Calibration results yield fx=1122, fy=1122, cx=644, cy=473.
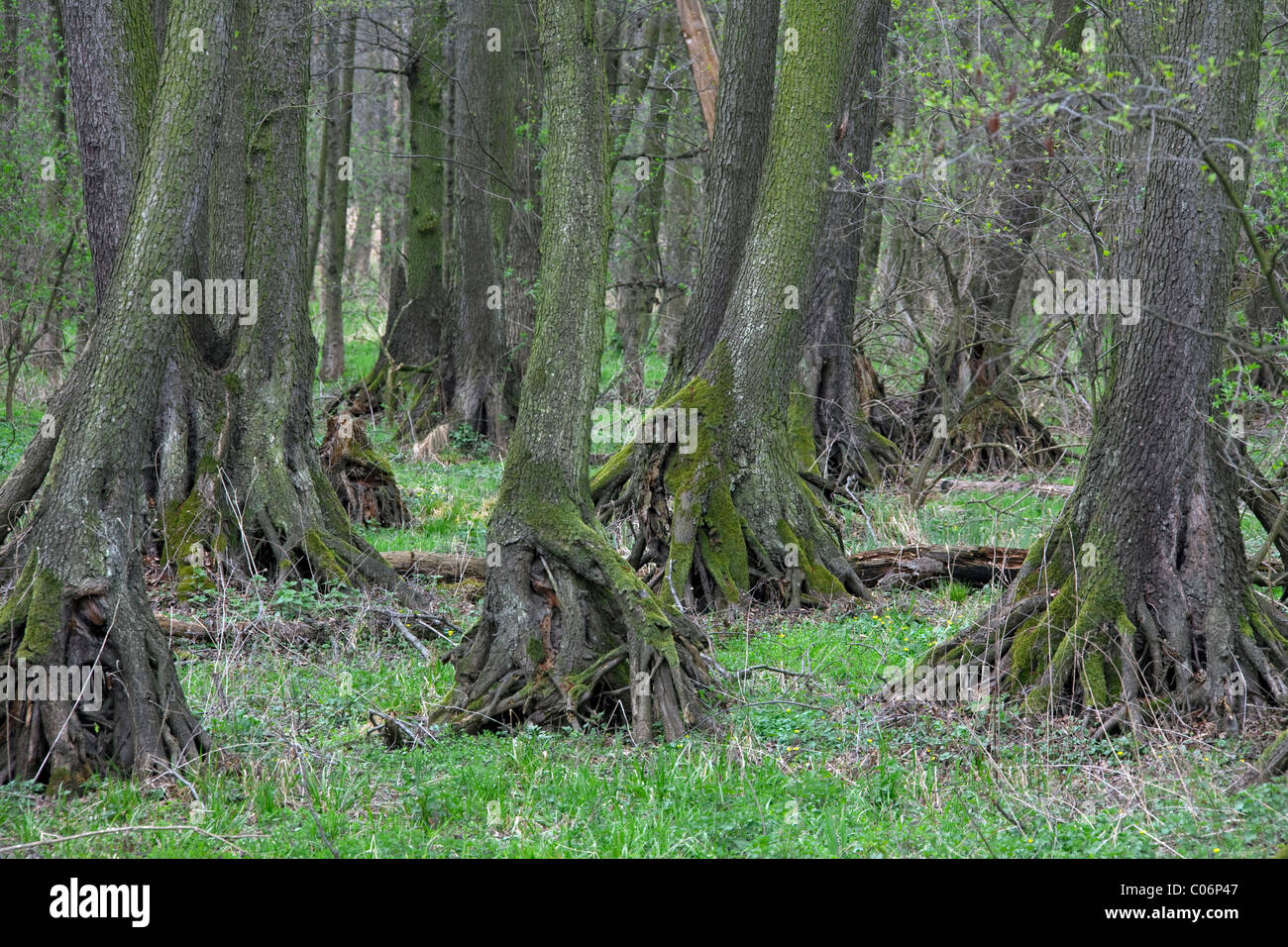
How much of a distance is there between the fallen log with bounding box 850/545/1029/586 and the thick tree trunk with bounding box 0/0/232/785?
5.89 m

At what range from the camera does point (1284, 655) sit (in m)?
6.10

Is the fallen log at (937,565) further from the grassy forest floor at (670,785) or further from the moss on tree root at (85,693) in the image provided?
the moss on tree root at (85,693)

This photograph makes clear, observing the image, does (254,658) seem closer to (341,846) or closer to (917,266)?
(341,846)

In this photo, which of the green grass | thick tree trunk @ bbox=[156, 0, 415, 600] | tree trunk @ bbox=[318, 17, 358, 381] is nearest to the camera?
the green grass

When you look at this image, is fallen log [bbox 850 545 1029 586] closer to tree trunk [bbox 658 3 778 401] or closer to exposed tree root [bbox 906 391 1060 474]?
tree trunk [bbox 658 3 778 401]

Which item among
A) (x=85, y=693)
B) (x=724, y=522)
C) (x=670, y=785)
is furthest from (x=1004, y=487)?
(x=85, y=693)

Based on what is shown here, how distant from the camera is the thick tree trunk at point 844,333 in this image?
1286 cm

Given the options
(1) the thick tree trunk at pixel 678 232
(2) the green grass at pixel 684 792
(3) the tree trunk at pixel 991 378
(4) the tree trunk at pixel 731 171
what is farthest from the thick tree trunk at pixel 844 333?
(2) the green grass at pixel 684 792

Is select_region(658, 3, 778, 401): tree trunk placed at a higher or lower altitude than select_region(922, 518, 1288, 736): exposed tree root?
higher

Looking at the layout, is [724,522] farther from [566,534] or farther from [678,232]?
[678,232]

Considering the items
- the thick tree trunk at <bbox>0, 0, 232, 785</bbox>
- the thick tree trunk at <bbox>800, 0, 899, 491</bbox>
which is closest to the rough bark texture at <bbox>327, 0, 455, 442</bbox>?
the thick tree trunk at <bbox>800, 0, 899, 491</bbox>

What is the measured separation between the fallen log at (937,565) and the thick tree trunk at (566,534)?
3.13 metres

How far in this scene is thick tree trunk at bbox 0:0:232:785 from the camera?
5.25 meters
